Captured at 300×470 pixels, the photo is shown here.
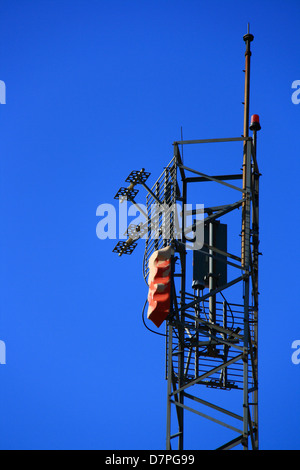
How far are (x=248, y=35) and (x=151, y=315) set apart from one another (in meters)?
14.5

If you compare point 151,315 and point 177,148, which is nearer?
point 151,315

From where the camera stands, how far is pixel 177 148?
43438 mm

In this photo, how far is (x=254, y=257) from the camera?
45.6m

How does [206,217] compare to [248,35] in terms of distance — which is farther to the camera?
[248,35]

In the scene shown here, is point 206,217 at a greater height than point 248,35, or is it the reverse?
point 248,35

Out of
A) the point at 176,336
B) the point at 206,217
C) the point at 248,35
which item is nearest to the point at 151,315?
the point at 176,336

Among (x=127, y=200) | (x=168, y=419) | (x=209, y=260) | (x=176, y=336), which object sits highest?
(x=127, y=200)
